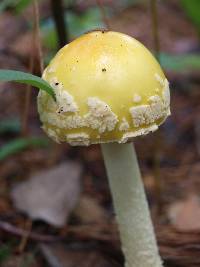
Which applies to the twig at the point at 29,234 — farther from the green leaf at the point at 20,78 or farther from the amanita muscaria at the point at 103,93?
the green leaf at the point at 20,78

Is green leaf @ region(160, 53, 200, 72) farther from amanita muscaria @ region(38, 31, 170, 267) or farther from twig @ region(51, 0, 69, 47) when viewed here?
amanita muscaria @ region(38, 31, 170, 267)

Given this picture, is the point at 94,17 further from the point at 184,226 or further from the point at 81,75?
the point at 81,75

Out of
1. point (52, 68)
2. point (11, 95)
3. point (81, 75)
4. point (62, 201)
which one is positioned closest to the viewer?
point (81, 75)

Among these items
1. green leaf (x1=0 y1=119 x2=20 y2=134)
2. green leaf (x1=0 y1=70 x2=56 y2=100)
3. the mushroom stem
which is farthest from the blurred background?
green leaf (x1=0 y1=70 x2=56 y2=100)

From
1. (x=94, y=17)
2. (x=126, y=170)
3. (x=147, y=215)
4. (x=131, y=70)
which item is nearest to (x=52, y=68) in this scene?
(x=131, y=70)

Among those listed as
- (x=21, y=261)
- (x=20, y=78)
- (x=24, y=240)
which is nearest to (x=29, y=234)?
(x=24, y=240)

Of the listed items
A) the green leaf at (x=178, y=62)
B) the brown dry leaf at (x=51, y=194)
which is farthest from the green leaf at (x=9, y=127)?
the green leaf at (x=178, y=62)
